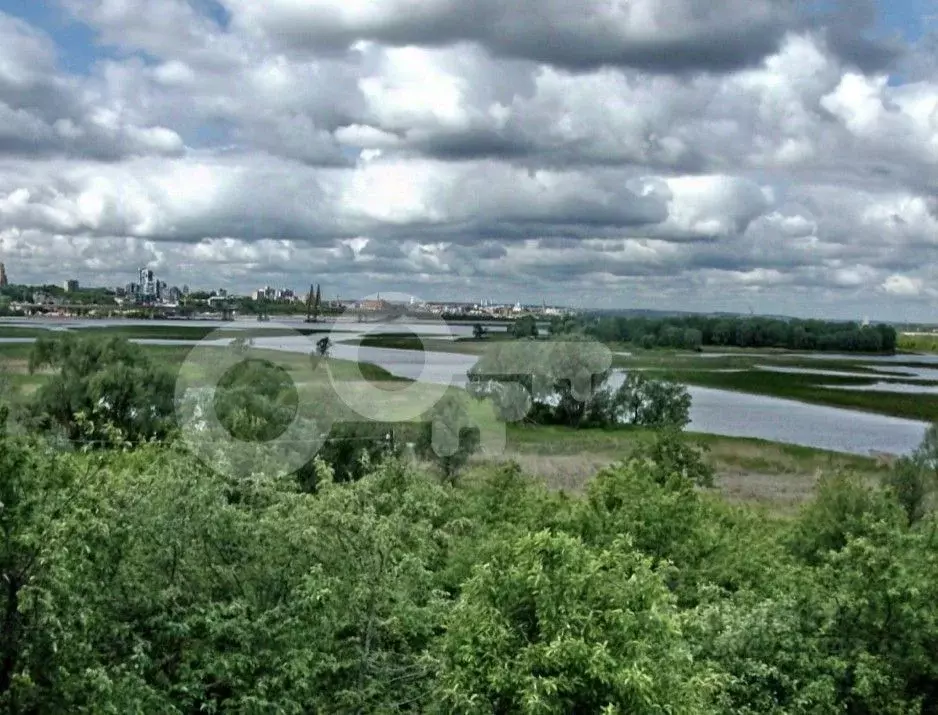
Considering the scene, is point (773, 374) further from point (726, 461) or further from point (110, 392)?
point (110, 392)

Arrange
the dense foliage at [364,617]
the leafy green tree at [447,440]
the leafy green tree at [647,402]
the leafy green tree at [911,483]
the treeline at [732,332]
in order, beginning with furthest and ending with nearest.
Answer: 1. the treeline at [732,332]
2. the leafy green tree at [647,402]
3. the leafy green tree at [447,440]
4. the leafy green tree at [911,483]
5. the dense foliage at [364,617]

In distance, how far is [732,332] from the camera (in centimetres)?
10825

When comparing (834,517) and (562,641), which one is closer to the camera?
(562,641)

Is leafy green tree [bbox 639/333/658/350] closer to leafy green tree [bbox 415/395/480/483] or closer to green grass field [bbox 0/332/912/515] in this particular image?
green grass field [bbox 0/332/912/515]

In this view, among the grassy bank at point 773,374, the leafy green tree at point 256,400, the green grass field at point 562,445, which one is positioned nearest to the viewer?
the leafy green tree at point 256,400

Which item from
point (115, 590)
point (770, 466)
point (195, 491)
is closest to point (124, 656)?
point (115, 590)

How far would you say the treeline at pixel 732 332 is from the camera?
92688 millimetres

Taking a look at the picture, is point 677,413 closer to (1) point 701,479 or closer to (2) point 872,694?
(1) point 701,479

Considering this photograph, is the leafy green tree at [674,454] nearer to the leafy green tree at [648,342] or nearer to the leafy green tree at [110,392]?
the leafy green tree at [110,392]

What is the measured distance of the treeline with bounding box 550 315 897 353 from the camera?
9269 centimetres

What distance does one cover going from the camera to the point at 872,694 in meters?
19.3

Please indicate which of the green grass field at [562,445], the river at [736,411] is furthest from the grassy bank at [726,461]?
the river at [736,411]

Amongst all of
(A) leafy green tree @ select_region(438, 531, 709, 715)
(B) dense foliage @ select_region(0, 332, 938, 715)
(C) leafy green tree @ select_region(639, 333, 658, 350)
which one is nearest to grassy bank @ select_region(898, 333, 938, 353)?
(C) leafy green tree @ select_region(639, 333, 658, 350)

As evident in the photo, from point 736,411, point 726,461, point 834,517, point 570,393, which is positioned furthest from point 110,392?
point 736,411
